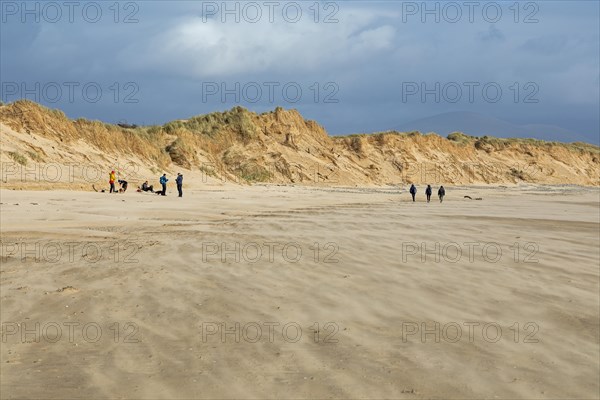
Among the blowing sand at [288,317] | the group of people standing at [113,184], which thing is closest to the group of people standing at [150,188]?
the group of people standing at [113,184]

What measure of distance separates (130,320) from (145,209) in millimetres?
10516

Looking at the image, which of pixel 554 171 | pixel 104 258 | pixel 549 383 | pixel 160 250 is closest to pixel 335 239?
pixel 160 250

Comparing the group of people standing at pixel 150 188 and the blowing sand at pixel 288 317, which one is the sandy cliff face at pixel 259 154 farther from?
the blowing sand at pixel 288 317

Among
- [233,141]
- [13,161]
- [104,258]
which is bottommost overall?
[104,258]

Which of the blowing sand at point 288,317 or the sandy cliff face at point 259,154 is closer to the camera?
the blowing sand at point 288,317

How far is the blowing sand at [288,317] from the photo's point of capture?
143 inches

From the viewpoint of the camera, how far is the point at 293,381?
142 inches

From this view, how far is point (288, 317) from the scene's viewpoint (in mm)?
5082

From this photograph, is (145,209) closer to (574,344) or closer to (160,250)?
(160,250)

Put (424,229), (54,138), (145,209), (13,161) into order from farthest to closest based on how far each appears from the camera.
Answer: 1. (54,138)
2. (13,161)
3. (145,209)
4. (424,229)

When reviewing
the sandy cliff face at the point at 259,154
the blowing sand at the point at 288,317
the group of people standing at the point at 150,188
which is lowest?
the blowing sand at the point at 288,317

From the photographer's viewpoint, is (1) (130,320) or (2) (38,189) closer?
(1) (130,320)

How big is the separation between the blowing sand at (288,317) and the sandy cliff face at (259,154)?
52.2 feet

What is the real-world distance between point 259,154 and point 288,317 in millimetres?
46573
